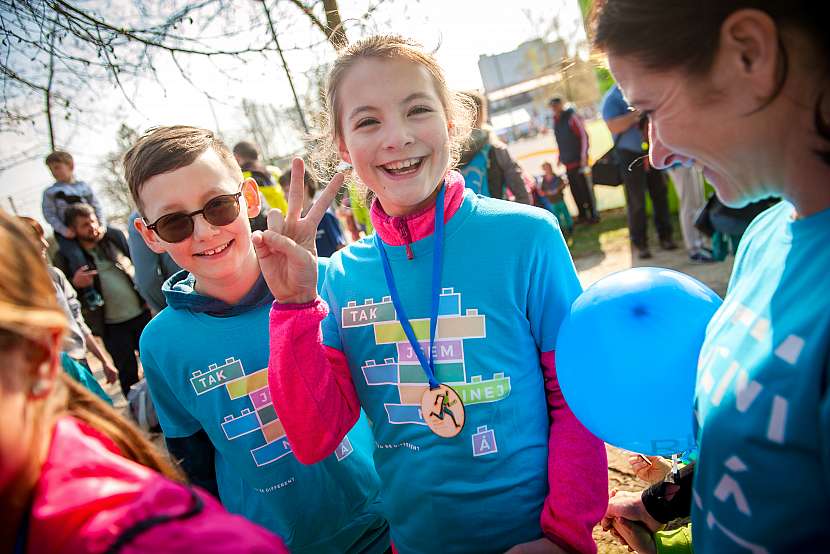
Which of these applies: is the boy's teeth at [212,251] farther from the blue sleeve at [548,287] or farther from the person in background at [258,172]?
the person in background at [258,172]

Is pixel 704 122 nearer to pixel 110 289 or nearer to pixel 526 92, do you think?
pixel 110 289

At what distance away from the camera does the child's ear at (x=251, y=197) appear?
6.74 feet

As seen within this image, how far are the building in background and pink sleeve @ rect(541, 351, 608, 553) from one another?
2222 centimetres

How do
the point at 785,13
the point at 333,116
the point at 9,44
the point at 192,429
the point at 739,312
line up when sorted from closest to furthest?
the point at 785,13 → the point at 739,312 → the point at 333,116 → the point at 192,429 → the point at 9,44

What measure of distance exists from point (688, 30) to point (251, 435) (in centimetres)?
162

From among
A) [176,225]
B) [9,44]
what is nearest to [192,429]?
[176,225]

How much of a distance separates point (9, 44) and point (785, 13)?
484 centimetres

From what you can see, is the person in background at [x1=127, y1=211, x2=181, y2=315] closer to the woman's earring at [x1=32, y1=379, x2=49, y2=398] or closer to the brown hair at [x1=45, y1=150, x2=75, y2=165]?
the brown hair at [x1=45, y1=150, x2=75, y2=165]

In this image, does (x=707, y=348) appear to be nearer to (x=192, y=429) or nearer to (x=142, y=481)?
(x=142, y=481)

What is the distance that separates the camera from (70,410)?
100cm

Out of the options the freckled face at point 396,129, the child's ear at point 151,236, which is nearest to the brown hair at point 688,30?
the freckled face at point 396,129

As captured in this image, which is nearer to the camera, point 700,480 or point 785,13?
point 785,13

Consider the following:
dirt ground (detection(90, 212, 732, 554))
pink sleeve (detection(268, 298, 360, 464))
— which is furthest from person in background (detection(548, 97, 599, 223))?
pink sleeve (detection(268, 298, 360, 464))

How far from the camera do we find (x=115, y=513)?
75 centimetres
